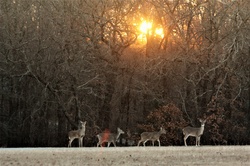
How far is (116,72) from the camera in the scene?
1289 inches

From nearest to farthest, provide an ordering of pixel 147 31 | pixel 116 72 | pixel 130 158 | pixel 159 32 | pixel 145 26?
pixel 130 158, pixel 116 72, pixel 145 26, pixel 147 31, pixel 159 32

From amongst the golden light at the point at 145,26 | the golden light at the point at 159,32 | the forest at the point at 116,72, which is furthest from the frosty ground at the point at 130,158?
the golden light at the point at 159,32

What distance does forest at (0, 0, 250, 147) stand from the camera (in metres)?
32.0

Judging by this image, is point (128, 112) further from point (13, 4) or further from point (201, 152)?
point (201, 152)

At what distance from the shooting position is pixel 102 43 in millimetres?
33094

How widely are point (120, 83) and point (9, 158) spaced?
1569 cm

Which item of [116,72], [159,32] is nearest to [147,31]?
[159,32]

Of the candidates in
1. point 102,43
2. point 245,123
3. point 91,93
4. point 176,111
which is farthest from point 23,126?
point 245,123

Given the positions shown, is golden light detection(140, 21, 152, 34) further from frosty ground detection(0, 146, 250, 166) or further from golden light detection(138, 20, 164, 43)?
frosty ground detection(0, 146, 250, 166)

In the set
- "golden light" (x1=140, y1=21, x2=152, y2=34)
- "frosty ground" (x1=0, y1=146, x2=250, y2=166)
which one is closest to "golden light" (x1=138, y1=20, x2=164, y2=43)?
"golden light" (x1=140, y1=21, x2=152, y2=34)

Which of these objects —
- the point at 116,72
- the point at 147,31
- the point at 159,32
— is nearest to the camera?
the point at 116,72

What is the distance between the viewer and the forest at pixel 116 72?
32.0 m

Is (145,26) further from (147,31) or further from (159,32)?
(159,32)

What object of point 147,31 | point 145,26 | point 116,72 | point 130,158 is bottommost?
point 130,158
